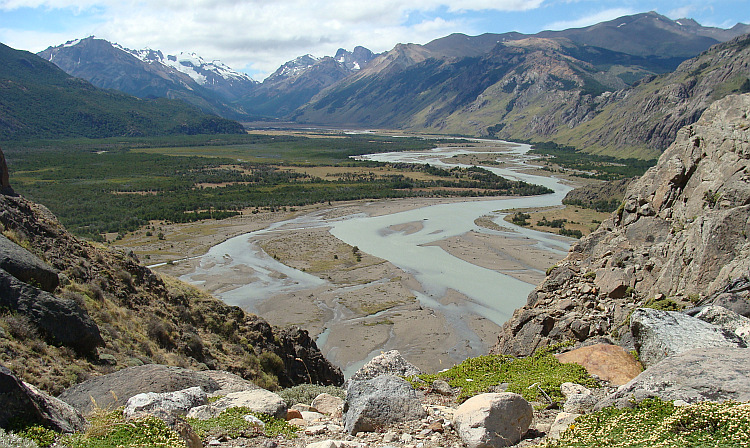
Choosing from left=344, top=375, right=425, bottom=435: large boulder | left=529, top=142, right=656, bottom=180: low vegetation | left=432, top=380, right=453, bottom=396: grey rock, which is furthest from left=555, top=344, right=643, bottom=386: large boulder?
left=529, top=142, right=656, bottom=180: low vegetation

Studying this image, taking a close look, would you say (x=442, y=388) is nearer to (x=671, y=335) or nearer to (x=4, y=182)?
(x=671, y=335)

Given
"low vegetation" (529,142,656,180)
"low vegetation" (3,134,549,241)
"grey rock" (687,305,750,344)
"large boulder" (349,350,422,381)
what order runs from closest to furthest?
"grey rock" (687,305,750,344) → "large boulder" (349,350,422,381) → "low vegetation" (3,134,549,241) → "low vegetation" (529,142,656,180)

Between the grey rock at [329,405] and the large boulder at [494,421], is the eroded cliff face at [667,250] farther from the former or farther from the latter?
the grey rock at [329,405]

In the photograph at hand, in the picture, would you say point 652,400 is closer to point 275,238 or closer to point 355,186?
point 275,238

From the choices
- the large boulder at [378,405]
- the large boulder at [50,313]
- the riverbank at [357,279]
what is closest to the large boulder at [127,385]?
the large boulder at [50,313]

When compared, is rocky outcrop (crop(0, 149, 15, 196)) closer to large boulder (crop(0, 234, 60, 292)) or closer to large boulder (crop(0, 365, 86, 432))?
large boulder (crop(0, 234, 60, 292))

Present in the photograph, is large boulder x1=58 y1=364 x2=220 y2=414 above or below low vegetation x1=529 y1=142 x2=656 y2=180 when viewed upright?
below

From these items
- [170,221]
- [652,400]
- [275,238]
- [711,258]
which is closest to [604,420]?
[652,400]
